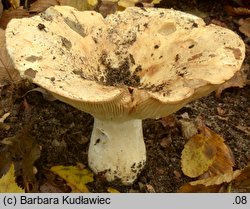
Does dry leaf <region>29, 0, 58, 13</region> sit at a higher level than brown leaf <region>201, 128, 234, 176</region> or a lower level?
lower

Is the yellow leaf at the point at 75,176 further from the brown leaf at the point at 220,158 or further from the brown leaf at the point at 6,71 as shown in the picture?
the brown leaf at the point at 6,71

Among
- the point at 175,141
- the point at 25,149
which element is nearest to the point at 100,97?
the point at 25,149

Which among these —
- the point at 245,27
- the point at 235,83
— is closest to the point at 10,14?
the point at 235,83

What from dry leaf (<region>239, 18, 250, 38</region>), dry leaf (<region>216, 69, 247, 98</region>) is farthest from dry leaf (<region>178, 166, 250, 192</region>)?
dry leaf (<region>239, 18, 250, 38</region>)

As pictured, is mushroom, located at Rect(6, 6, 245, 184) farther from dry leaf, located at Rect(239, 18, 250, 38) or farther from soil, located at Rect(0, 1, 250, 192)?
dry leaf, located at Rect(239, 18, 250, 38)

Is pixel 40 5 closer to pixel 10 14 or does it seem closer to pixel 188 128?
pixel 10 14

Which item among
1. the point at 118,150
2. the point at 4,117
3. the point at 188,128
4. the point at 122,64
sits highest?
the point at 122,64

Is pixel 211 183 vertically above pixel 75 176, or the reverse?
pixel 211 183
